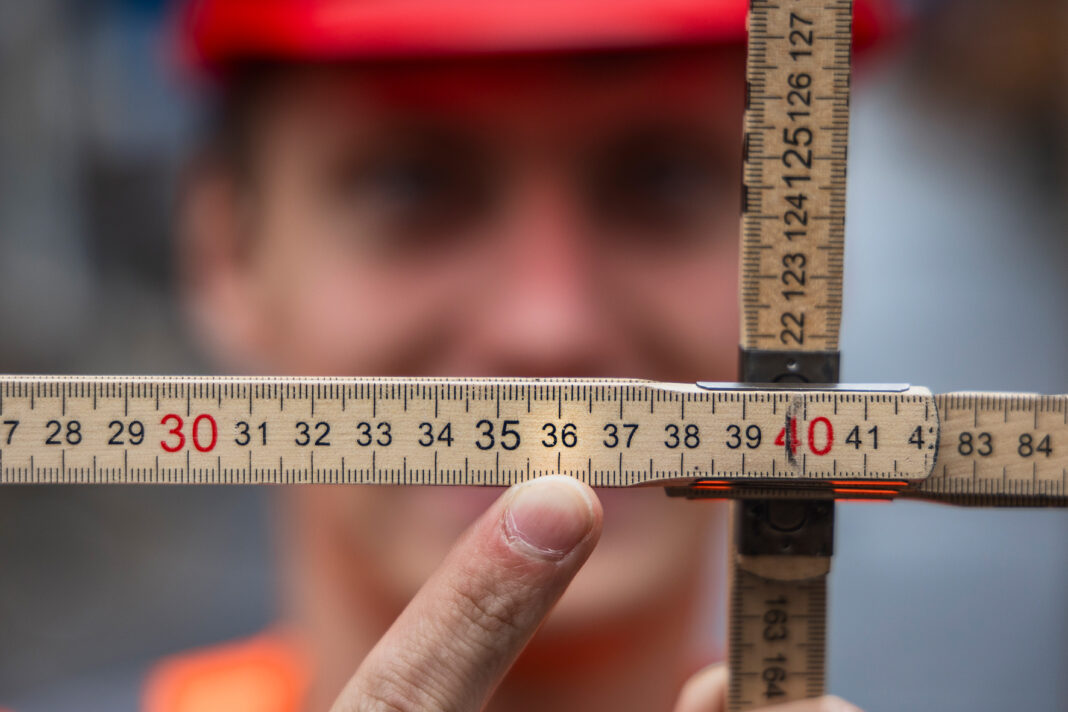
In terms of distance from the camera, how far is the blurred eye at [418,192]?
151 cm

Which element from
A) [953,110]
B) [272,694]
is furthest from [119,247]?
[953,110]

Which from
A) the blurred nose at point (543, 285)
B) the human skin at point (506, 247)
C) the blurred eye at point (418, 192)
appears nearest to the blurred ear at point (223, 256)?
the human skin at point (506, 247)

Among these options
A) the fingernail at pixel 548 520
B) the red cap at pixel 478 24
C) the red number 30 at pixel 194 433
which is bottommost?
the fingernail at pixel 548 520

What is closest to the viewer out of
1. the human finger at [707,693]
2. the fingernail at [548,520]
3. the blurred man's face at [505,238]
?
the fingernail at [548,520]

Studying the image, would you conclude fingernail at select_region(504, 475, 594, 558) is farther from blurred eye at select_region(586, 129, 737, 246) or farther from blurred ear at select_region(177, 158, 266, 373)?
blurred ear at select_region(177, 158, 266, 373)

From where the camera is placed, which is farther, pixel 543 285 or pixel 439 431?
pixel 543 285

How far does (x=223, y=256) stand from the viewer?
1.87 m

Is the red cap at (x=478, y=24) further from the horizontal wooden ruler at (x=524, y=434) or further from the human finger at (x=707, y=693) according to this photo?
the human finger at (x=707, y=693)

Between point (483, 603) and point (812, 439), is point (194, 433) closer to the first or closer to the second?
point (483, 603)

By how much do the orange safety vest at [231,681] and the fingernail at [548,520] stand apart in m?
1.50

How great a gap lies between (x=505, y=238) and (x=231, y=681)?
160 cm

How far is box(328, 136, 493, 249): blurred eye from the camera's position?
4.95 ft

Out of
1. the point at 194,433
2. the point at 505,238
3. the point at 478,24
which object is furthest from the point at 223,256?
the point at 194,433

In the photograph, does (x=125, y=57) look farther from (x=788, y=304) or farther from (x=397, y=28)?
(x=788, y=304)
